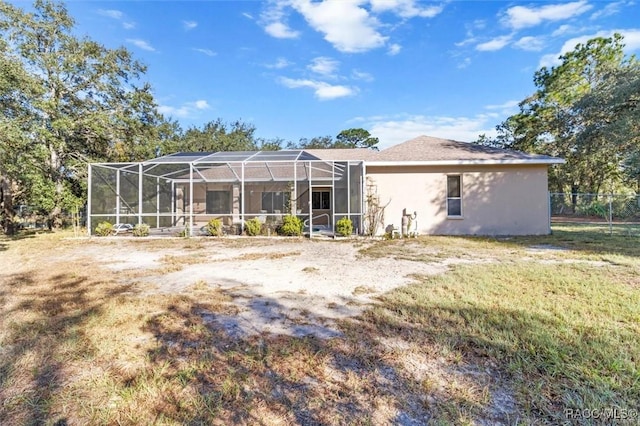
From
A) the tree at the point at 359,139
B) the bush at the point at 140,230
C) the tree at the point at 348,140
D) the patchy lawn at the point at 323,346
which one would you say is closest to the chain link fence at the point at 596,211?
the patchy lawn at the point at 323,346

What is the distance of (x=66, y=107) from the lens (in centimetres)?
1435

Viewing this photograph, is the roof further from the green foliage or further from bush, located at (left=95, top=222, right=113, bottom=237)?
the green foliage

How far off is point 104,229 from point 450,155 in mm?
12908

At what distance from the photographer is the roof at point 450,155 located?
417 inches

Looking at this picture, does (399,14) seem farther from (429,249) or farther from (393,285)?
(393,285)

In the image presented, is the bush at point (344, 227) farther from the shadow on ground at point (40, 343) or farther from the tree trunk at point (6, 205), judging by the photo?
the tree trunk at point (6, 205)

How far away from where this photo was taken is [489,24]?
425 inches

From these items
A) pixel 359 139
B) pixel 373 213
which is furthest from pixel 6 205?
pixel 359 139

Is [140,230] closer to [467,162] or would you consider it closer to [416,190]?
[416,190]

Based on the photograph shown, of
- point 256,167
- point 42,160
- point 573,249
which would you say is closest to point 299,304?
point 573,249

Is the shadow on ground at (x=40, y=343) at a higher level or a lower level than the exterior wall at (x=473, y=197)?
lower

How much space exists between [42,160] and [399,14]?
610 inches

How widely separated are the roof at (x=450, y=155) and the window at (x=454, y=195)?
769 mm

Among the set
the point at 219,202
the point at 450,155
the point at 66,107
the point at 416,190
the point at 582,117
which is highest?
the point at 582,117
